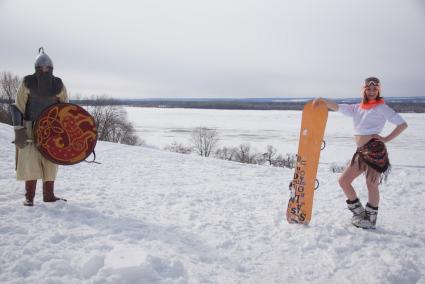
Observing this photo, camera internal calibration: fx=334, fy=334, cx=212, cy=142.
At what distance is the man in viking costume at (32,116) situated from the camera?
13.0 ft

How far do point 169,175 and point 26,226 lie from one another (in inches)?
138

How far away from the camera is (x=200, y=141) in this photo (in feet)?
184

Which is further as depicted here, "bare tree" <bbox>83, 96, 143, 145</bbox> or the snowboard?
"bare tree" <bbox>83, 96, 143, 145</bbox>

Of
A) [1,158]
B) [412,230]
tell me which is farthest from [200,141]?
[412,230]

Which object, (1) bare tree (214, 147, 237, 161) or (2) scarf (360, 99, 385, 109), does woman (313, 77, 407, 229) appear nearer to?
(2) scarf (360, 99, 385, 109)

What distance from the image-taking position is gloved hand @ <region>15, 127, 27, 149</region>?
389 cm

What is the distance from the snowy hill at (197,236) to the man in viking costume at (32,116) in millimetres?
369

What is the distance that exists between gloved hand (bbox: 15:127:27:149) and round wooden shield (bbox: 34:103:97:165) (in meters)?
0.12

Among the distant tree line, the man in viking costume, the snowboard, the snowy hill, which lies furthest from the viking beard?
the distant tree line

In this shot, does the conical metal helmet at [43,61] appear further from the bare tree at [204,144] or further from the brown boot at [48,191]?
the bare tree at [204,144]

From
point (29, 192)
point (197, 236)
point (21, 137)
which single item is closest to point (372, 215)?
point (197, 236)

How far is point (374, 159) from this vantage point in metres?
3.60

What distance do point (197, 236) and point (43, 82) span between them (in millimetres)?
2628

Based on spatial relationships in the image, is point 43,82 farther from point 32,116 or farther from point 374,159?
point 374,159
